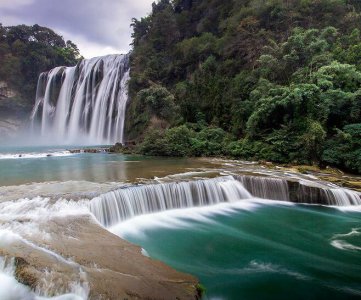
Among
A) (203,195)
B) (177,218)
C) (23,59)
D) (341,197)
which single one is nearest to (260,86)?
(341,197)

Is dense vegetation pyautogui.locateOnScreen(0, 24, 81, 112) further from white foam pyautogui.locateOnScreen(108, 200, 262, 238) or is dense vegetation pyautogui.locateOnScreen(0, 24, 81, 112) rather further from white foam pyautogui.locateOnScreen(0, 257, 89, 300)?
white foam pyautogui.locateOnScreen(0, 257, 89, 300)

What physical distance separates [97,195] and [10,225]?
2.44m

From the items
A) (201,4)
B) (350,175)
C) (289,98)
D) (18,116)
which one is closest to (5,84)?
(18,116)

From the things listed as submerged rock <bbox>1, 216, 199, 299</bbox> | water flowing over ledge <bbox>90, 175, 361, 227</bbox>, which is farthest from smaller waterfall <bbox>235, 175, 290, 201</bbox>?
submerged rock <bbox>1, 216, 199, 299</bbox>

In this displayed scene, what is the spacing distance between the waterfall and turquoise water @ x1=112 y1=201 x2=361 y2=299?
21775mm

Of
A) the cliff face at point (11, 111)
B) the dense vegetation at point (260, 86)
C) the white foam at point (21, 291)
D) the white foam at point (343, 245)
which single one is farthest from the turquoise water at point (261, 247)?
the cliff face at point (11, 111)

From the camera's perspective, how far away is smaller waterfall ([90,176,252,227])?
7871 millimetres

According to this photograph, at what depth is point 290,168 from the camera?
43.0 ft

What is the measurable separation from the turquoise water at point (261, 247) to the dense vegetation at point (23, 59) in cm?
4063

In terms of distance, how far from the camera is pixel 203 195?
32.4ft

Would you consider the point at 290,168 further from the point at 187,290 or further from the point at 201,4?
the point at 201,4

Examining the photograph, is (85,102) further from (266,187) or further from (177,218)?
(177,218)

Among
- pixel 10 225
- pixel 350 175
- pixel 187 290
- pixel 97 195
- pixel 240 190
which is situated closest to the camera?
pixel 187 290

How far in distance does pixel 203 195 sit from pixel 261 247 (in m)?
3.32
